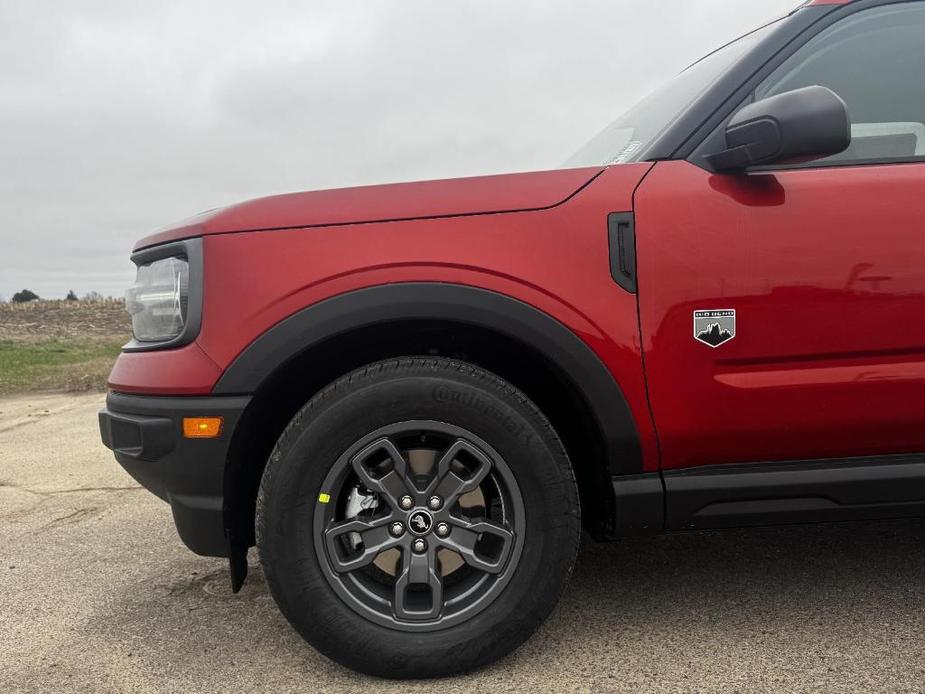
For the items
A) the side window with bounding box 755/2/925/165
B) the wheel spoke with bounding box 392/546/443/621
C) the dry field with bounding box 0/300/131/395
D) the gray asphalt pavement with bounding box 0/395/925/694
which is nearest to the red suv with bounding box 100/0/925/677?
the wheel spoke with bounding box 392/546/443/621

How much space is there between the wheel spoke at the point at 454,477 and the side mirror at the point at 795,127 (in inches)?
41.5

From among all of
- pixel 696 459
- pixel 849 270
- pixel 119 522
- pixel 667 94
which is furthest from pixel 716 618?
pixel 119 522

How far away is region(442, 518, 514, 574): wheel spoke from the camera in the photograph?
6.15ft

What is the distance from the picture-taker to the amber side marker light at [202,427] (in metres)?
1.84

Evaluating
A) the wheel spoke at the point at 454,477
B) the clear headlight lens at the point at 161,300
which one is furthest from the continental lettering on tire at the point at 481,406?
the clear headlight lens at the point at 161,300

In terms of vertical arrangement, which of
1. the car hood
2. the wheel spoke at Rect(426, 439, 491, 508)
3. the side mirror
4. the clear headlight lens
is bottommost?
the wheel spoke at Rect(426, 439, 491, 508)

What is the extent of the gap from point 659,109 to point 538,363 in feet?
3.31

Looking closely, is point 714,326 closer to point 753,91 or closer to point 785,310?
point 785,310

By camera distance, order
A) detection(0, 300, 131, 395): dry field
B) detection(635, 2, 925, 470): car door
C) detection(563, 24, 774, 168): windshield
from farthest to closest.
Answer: detection(0, 300, 131, 395): dry field
detection(563, 24, 774, 168): windshield
detection(635, 2, 925, 470): car door

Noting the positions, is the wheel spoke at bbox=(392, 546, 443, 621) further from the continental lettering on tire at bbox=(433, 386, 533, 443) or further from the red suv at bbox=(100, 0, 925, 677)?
the continental lettering on tire at bbox=(433, 386, 533, 443)

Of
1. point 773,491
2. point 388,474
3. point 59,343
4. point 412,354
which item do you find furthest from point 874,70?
point 59,343

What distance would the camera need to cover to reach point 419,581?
1878 millimetres

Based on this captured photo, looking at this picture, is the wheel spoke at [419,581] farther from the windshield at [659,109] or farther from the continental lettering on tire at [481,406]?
the windshield at [659,109]

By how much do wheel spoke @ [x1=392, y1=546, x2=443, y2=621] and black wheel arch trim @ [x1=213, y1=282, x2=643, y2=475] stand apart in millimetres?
619
